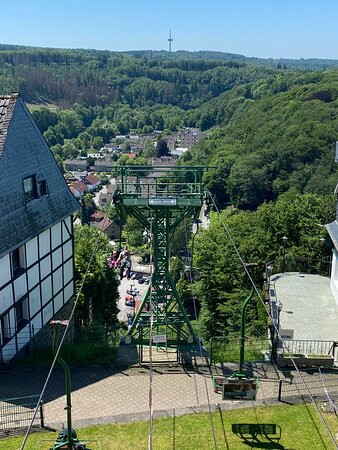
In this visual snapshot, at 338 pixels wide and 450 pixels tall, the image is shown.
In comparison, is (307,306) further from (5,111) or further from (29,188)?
(5,111)

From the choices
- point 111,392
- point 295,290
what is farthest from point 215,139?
point 111,392

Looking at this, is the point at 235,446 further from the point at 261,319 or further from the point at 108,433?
the point at 261,319

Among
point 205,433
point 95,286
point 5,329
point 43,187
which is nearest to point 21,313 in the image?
point 5,329

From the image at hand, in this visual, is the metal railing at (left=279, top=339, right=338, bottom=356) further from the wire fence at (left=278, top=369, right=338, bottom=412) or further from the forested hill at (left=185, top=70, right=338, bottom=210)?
the forested hill at (left=185, top=70, right=338, bottom=210)

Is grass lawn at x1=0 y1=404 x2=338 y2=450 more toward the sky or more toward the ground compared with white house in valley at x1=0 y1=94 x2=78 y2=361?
more toward the ground

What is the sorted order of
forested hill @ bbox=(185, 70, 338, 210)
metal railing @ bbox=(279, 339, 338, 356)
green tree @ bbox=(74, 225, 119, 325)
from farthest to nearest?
forested hill @ bbox=(185, 70, 338, 210), green tree @ bbox=(74, 225, 119, 325), metal railing @ bbox=(279, 339, 338, 356)

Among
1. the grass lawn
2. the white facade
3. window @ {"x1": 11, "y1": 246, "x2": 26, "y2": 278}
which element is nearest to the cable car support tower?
the white facade

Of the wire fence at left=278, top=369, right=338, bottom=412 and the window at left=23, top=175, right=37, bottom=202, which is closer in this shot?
the wire fence at left=278, top=369, right=338, bottom=412

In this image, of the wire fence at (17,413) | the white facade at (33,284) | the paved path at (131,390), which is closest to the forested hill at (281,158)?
the white facade at (33,284)
